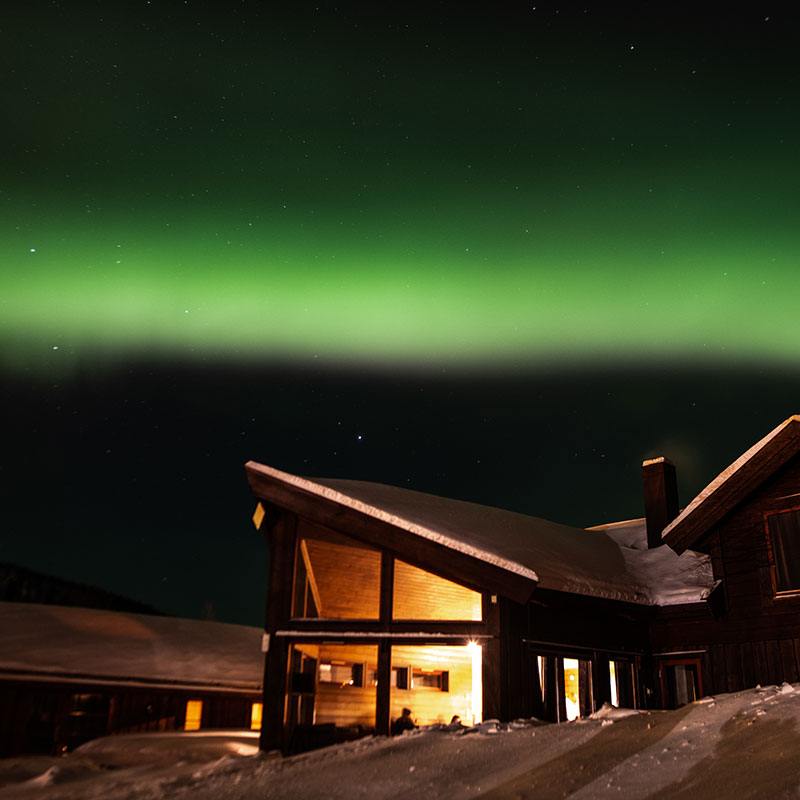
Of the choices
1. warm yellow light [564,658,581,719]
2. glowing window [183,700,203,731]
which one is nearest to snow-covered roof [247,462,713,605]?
warm yellow light [564,658,581,719]

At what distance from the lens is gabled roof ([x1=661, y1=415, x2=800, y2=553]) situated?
580 inches

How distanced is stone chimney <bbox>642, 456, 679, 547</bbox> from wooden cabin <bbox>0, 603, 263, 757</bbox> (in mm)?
14483

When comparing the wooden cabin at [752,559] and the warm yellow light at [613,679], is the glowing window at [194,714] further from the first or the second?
the wooden cabin at [752,559]

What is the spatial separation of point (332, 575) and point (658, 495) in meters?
9.03

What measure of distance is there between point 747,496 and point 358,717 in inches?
Answer: 439

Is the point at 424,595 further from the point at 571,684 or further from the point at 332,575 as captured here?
the point at 571,684

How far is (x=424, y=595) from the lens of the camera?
58.2 feet

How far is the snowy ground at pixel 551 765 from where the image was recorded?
7223 millimetres

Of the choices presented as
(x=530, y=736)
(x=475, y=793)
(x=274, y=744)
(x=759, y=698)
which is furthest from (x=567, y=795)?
(x=274, y=744)

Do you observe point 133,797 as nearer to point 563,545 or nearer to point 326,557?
point 326,557

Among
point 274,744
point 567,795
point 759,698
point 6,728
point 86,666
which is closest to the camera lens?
point 567,795

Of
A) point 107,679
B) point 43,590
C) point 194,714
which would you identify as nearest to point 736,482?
point 107,679

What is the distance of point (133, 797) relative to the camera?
11.6 meters

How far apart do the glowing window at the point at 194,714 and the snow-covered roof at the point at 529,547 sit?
40.3ft
